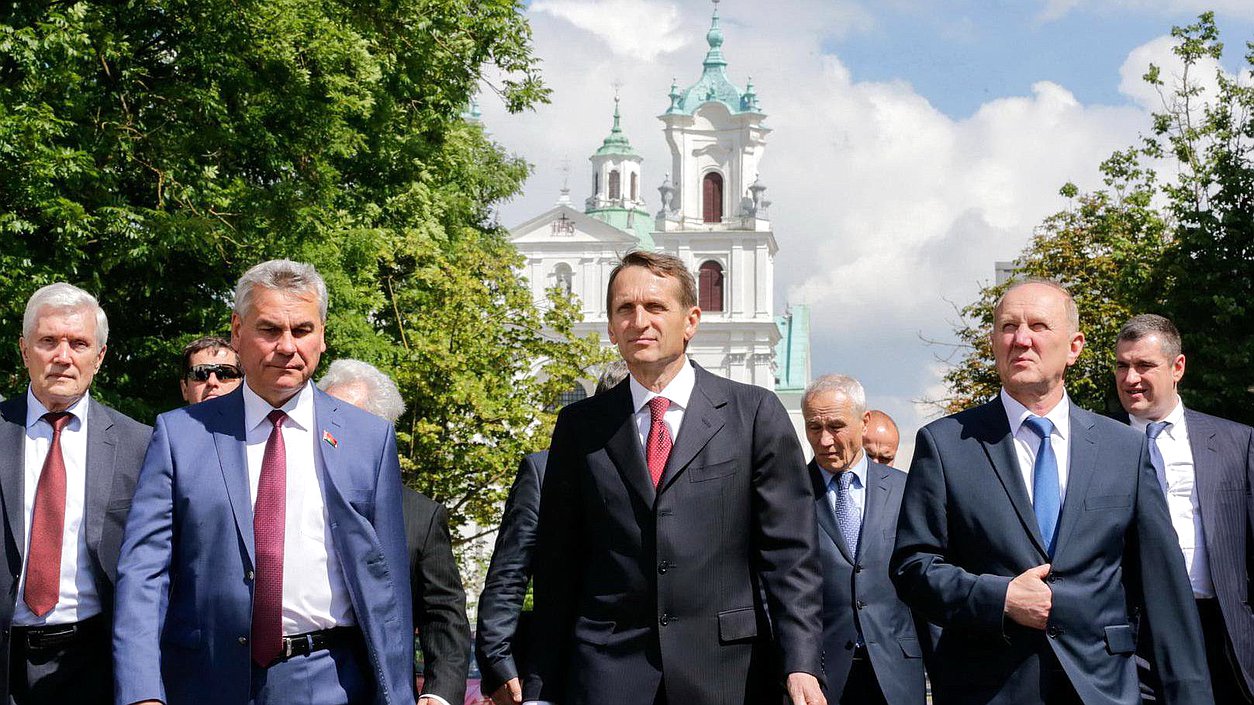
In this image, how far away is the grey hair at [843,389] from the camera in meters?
7.74

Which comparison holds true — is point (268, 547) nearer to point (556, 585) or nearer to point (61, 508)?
point (556, 585)

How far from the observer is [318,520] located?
17.2 ft

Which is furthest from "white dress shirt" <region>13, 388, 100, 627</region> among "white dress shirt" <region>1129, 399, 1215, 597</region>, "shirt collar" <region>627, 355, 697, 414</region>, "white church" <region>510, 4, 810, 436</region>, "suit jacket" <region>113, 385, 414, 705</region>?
"white church" <region>510, 4, 810, 436</region>

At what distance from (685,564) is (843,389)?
2560 millimetres

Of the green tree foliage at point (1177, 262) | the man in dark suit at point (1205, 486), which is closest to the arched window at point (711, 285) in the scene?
the green tree foliage at point (1177, 262)

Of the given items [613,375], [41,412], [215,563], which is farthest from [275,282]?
[613,375]

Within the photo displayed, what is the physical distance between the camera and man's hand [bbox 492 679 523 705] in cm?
687

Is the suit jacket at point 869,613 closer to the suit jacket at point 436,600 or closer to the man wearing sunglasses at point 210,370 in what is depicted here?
the suit jacket at point 436,600

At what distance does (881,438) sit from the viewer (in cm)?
963

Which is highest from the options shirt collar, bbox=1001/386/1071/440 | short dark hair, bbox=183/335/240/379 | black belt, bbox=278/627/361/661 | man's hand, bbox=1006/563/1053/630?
short dark hair, bbox=183/335/240/379

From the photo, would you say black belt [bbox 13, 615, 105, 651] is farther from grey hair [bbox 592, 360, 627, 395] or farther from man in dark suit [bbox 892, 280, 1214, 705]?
man in dark suit [bbox 892, 280, 1214, 705]

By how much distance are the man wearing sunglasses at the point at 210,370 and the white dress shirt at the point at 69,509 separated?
1.74m

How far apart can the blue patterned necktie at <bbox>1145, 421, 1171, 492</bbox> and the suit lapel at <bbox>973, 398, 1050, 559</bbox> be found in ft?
6.27

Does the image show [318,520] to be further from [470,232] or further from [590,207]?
[590,207]
